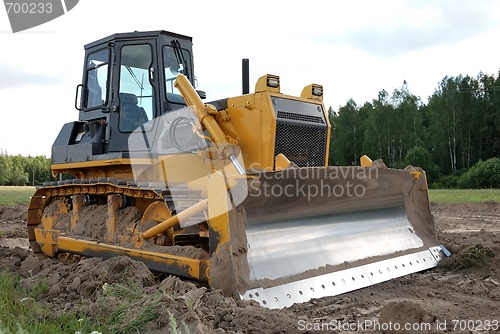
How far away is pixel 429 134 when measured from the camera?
4603cm

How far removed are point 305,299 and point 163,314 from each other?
148cm

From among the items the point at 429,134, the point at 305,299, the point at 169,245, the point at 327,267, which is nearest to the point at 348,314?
the point at 305,299

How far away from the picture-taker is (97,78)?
22.5ft

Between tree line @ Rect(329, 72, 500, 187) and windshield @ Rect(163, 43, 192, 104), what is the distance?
38.3m

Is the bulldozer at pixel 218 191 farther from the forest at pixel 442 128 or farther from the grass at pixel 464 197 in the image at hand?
the forest at pixel 442 128

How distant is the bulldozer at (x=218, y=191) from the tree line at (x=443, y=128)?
1506 inches

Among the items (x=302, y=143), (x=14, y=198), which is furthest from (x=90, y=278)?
(x=14, y=198)

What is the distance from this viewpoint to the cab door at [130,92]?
20.8 ft

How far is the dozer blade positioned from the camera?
445cm

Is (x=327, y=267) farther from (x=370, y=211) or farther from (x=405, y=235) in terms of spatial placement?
(x=405, y=235)

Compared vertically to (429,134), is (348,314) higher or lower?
lower

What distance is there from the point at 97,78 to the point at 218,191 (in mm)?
3371

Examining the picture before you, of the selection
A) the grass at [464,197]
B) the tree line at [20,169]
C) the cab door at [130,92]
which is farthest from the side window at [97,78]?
the tree line at [20,169]

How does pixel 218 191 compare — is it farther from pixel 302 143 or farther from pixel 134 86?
pixel 134 86
